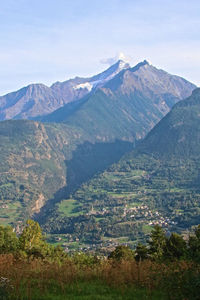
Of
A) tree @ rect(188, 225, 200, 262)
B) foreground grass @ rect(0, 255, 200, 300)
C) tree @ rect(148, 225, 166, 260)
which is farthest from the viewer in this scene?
tree @ rect(148, 225, 166, 260)

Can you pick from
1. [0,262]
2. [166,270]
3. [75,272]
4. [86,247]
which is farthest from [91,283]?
[86,247]

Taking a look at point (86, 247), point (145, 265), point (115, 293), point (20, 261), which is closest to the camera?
point (115, 293)

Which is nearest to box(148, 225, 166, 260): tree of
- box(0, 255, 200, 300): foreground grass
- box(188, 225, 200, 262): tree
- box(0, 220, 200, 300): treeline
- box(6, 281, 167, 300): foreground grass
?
box(188, 225, 200, 262): tree

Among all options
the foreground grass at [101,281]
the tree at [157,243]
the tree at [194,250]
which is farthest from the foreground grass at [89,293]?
the tree at [157,243]

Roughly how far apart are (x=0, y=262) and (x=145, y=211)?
174154 mm

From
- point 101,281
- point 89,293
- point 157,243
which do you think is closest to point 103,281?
point 101,281

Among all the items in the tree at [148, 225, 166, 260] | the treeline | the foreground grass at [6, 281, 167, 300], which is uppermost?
the treeline

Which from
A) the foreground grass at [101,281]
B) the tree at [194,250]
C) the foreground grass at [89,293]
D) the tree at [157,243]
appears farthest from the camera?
the tree at [157,243]

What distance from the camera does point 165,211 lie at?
18588 centimetres

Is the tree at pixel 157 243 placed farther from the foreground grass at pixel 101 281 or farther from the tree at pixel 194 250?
the foreground grass at pixel 101 281

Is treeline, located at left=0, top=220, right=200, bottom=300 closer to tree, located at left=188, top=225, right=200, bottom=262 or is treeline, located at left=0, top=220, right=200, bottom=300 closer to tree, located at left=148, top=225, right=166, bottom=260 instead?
tree, located at left=188, top=225, right=200, bottom=262

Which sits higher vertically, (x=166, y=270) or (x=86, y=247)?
(x=166, y=270)

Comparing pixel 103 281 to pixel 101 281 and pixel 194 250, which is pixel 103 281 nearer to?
pixel 101 281

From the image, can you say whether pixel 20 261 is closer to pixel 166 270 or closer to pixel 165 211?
pixel 166 270
